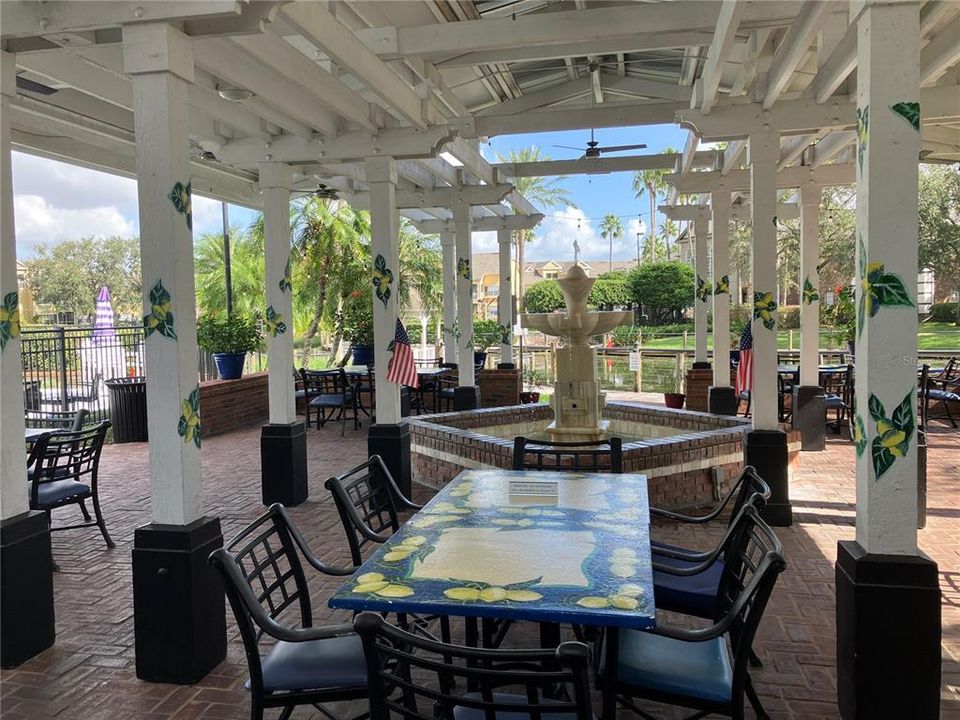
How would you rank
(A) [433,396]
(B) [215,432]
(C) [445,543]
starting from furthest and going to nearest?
(A) [433,396]
(B) [215,432]
(C) [445,543]

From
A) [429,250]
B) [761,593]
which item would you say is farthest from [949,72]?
[429,250]

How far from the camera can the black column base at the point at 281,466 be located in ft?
18.8

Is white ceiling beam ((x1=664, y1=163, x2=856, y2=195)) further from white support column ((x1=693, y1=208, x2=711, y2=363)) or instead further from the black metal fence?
the black metal fence

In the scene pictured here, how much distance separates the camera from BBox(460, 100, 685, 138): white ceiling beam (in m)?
A: 6.45

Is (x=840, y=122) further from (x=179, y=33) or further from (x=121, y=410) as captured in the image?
(x=121, y=410)

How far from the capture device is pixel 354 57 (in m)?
4.09

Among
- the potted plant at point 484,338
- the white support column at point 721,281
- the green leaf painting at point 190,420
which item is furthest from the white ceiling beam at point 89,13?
the potted plant at point 484,338

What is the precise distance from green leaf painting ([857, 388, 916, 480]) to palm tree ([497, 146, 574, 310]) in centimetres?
2451

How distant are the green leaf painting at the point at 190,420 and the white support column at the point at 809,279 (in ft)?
22.8

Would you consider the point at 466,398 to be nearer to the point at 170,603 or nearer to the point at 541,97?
the point at 541,97

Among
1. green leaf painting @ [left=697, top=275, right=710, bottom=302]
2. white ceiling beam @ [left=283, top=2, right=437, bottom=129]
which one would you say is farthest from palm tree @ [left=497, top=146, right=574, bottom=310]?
white ceiling beam @ [left=283, top=2, right=437, bottom=129]

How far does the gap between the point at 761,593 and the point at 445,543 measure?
1.01 m

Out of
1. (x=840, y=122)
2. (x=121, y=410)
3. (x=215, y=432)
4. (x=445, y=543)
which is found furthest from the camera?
(x=215, y=432)

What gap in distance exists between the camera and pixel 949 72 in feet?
18.2
